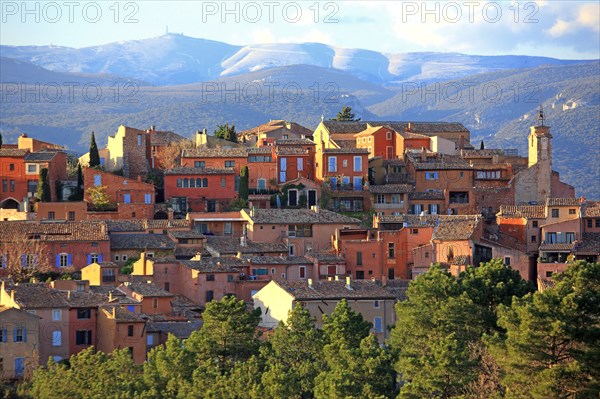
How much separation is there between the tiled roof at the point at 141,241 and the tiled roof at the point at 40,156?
29.1ft

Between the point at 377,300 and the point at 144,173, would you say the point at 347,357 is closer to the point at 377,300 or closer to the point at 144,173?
the point at 377,300

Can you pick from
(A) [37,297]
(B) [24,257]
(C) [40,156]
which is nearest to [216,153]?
(C) [40,156]

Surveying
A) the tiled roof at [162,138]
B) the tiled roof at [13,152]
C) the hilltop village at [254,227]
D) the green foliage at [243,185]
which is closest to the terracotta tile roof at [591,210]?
the hilltop village at [254,227]

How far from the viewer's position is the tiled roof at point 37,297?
63562 millimetres

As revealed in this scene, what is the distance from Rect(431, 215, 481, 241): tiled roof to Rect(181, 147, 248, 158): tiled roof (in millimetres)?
13203

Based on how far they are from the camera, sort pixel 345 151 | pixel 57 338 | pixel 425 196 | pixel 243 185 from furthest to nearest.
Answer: pixel 345 151
pixel 425 196
pixel 243 185
pixel 57 338

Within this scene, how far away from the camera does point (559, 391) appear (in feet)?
162

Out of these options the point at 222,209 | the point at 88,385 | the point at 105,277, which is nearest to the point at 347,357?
the point at 88,385

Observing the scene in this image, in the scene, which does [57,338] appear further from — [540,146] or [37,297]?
[540,146]

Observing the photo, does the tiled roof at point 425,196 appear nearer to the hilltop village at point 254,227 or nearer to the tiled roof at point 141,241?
the hilltop village at point 254,227

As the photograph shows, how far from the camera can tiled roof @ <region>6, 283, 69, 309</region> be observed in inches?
2502

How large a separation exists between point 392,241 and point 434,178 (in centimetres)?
1090

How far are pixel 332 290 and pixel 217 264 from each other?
6.07m

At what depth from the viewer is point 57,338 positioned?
6366 centimetres
